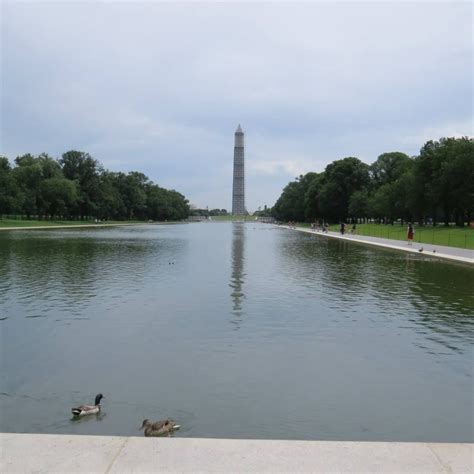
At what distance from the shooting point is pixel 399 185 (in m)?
82.7

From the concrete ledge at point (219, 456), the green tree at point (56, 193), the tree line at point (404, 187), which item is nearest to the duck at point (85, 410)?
the concrete ledge at point (219, 456)

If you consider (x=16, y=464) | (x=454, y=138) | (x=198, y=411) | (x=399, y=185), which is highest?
(x=454, y=138)

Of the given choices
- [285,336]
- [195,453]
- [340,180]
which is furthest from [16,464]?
[340,180]

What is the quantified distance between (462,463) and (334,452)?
1.08 meters

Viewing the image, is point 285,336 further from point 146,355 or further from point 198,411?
point 198,411

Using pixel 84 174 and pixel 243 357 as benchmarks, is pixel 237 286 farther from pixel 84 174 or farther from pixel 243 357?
pixel 84 174

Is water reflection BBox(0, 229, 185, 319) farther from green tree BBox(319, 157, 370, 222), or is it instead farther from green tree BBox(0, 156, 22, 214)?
green tree BBox(319, 157, 370, 222)

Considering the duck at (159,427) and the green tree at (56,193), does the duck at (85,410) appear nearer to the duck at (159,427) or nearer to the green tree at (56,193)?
the duck at (159,427)

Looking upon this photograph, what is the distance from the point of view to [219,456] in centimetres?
448

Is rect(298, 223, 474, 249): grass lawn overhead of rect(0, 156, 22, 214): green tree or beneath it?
beneath

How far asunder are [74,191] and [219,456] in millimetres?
98324

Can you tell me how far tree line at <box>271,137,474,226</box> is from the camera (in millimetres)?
65250

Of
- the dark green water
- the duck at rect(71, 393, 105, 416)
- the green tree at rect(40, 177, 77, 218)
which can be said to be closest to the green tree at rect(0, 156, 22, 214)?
the green tree at rect(40, 177, 77, 218)

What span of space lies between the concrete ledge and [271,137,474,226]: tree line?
214 ft
